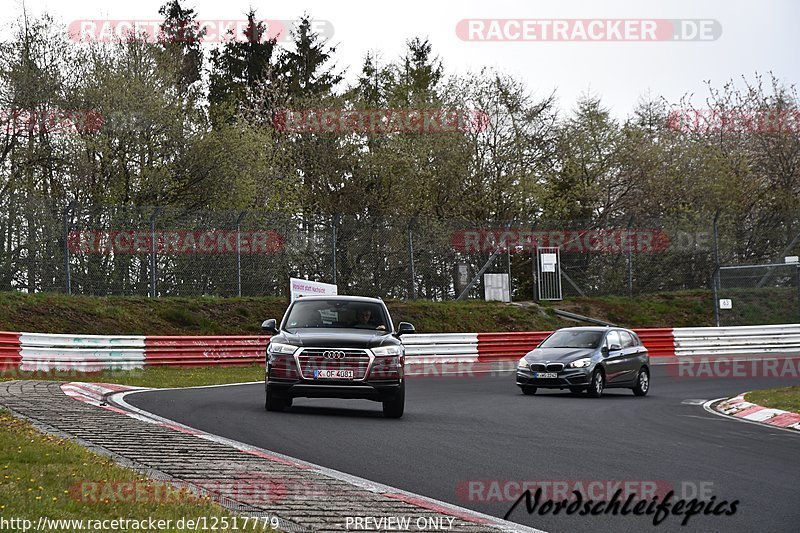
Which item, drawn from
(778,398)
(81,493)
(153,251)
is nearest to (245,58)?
(153,251)

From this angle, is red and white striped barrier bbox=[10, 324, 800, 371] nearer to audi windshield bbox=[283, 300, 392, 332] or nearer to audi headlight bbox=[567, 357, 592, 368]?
audi windshield bbox=[283, 300, 392, 332]

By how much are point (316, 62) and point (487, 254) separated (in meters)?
31.0

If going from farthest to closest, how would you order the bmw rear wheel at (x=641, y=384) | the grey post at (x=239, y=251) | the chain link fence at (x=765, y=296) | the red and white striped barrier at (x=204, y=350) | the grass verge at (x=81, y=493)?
the chain link fence at (x=765, y=296), the grey post at (x=239, y=251), the red and white striped barrier at (x=204, y=350), the bmw rear wheel at (x=641, y=384), the grass verge at (x=81, y=493)

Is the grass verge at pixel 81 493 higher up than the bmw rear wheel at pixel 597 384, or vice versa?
the grass verge at pixel 81 493

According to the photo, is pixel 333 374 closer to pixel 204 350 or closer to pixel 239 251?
pixel 204 350

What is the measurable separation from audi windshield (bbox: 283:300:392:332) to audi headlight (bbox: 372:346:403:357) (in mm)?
921

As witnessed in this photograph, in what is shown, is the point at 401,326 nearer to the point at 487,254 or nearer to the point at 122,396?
the point at 122,396

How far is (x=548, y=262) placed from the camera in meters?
40.2

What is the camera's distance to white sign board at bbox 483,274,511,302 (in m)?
38.8

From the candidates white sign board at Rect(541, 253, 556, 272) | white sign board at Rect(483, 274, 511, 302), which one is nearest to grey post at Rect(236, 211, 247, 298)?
white sign board at Rect(483, 274, 511, 302)

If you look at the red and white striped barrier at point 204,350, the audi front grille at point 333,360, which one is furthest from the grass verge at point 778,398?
the red and white striped barrier at point 204,350

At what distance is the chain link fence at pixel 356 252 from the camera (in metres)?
29.4

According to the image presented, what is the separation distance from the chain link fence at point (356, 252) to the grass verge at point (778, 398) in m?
15.7

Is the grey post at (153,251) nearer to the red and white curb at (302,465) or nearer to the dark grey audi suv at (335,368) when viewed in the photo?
the red and white curb at (302,465)
